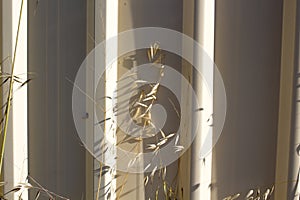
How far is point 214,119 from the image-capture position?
116 centimetres

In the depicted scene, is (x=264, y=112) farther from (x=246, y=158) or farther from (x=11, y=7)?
(x=11, y=7)

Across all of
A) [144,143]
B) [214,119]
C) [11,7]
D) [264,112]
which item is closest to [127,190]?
[144,143]

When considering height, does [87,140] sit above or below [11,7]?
below

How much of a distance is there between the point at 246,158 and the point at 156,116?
0.79 feet

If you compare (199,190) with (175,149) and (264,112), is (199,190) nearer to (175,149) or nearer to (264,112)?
(175,149)

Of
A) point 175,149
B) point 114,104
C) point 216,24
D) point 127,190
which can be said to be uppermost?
point 216,24

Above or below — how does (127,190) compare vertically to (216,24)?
below

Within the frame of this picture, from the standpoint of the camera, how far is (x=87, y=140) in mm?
1201

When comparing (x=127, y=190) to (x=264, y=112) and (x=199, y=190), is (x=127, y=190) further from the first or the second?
(x=264, y=112)

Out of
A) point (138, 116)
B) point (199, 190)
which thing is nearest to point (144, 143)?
point (138, 116)

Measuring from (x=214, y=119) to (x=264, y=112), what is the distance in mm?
119

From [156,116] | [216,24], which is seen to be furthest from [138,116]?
[216,24]

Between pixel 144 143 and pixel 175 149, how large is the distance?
0.08 m

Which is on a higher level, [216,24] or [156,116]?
[216,24]
